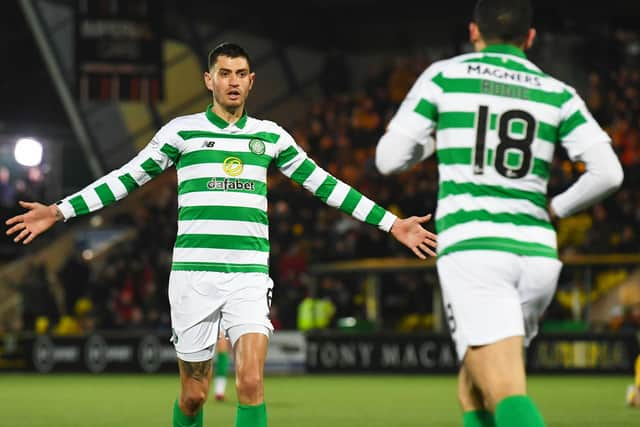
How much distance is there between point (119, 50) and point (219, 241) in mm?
14362

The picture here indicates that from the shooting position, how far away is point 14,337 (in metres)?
25.4

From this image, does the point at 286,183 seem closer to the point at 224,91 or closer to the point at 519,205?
the point at 224,91

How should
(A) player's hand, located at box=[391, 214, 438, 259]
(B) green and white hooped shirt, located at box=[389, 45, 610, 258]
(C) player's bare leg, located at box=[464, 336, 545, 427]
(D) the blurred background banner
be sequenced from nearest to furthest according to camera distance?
(C) player's bare leg, located at box=[464, 336, 545, 427] → (B) green and white hooped shirt, located at box=[389, 45, 610, 258] → (A) player's hand, located at box=[391, 214, 438, 259] → (D) the blurred background banner

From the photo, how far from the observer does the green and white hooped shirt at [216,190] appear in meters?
7.14

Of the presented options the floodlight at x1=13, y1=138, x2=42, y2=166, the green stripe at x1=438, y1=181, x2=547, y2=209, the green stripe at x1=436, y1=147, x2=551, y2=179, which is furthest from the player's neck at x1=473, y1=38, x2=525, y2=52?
the floodlight at x1=13, y1=138, x2=42, y2=166

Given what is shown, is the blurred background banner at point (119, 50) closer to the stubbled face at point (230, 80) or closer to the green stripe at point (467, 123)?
the stubbled face at point (230, 80)

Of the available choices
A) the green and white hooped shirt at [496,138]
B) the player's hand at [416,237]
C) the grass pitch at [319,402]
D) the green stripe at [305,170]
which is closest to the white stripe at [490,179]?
the green and white hooped shirt at [496,138]

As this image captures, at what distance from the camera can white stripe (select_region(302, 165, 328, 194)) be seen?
7344mm

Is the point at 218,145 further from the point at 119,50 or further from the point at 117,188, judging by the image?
the point at 119,50

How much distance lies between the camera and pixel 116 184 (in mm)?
7172

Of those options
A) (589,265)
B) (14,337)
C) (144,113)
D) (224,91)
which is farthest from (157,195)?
(224,91)

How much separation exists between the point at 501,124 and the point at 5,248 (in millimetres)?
31623

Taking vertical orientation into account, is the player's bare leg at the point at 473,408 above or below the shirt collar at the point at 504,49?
below

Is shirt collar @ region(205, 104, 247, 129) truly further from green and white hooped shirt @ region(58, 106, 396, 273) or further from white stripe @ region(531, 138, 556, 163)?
white stripe @ region(531, 138, 556, 163)
